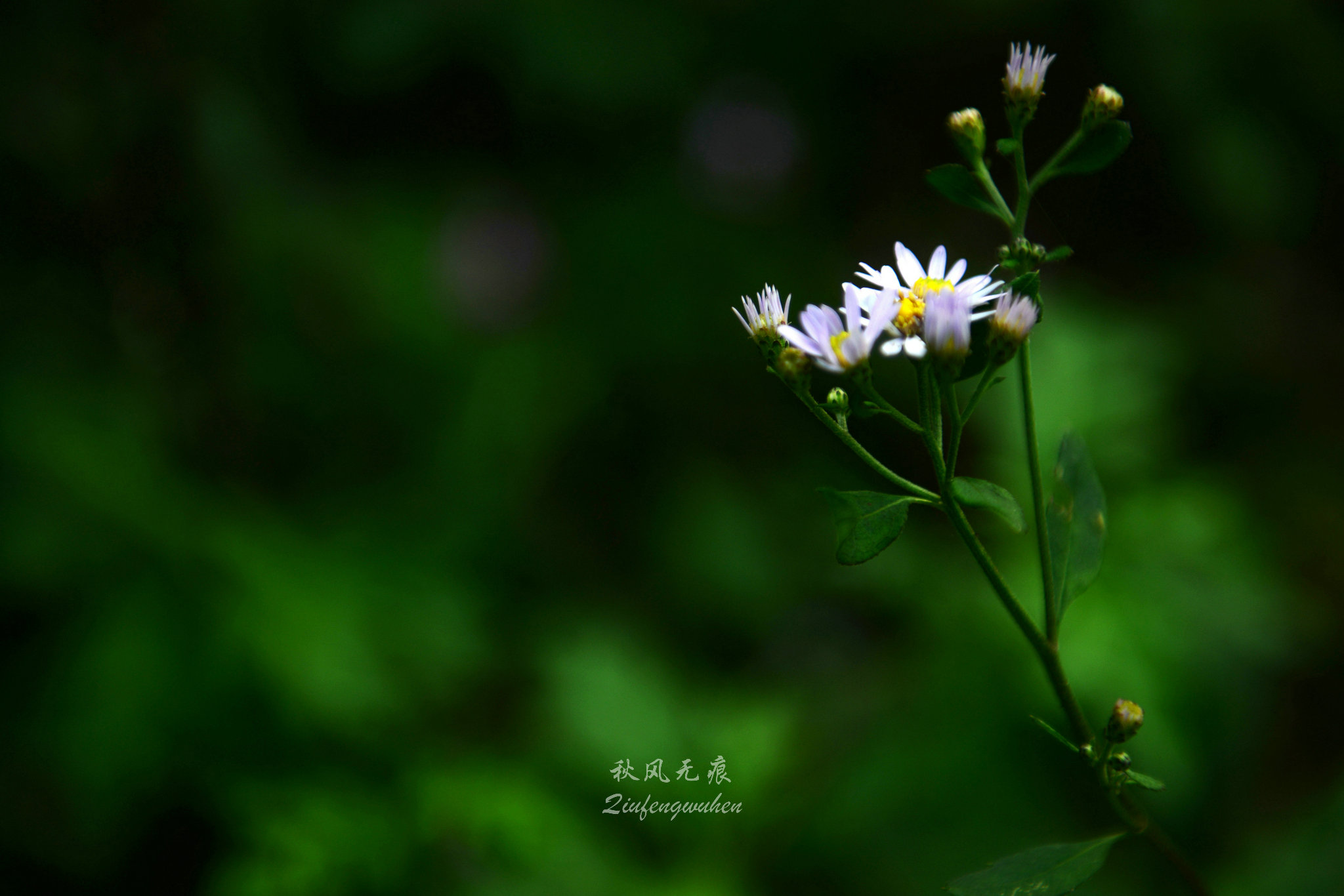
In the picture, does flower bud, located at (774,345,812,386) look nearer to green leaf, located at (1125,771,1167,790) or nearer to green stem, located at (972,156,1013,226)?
green stem, located at (972,156,1013,226)

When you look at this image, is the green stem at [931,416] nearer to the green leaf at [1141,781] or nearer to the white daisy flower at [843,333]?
the white daisy flower at [843,333]

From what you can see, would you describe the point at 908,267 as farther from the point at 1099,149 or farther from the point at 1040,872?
the point at 1040,872

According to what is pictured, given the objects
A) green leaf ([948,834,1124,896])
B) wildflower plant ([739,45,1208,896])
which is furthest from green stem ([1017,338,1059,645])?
green leaf ([948,834,1124,896])

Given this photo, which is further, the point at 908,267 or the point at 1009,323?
the point at 908,267

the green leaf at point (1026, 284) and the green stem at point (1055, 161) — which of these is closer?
the green leaf at point (1026, 284)

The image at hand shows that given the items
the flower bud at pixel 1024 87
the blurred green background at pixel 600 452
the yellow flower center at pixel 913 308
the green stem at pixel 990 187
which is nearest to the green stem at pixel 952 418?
the yellow flower center at pixel 913 308

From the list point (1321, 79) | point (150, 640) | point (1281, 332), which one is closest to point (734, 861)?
point (150, 640)

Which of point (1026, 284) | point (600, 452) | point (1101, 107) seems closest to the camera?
point (1026, 284)

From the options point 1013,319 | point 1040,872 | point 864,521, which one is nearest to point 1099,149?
point 1013,319
